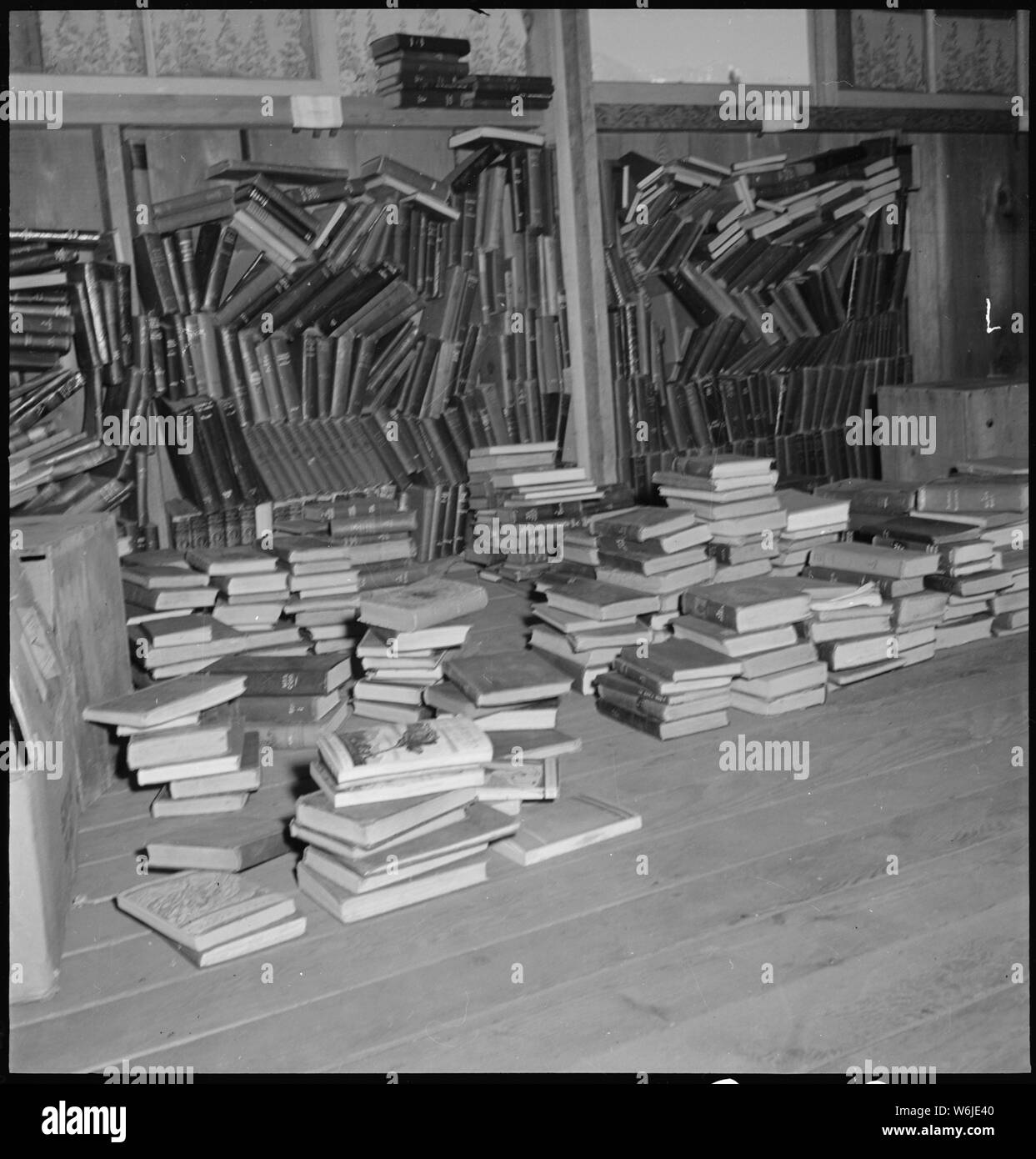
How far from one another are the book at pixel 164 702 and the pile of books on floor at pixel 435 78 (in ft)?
10.7

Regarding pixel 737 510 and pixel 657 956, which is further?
pixel 737 510

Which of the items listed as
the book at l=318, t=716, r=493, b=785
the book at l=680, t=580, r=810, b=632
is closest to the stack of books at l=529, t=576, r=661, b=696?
the book at l=680, t=580, r=810, b=632

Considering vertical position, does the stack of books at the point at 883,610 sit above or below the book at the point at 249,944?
above

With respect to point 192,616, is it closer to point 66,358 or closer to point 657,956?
point 66,358

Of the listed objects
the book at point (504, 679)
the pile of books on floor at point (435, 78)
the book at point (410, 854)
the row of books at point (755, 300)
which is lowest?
the book at point (410, 854)

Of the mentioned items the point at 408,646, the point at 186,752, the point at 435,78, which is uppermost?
the point at 435,78

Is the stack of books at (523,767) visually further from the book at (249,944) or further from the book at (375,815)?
the book at (249,944)

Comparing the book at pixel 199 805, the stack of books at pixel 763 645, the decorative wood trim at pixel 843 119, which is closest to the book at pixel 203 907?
the book at pixel 199 805

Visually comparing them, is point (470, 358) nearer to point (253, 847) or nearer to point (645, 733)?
point (645, 733)

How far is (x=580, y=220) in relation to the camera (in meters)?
5.74

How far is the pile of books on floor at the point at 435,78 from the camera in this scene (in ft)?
17.4

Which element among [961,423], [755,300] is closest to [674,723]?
[961,423]

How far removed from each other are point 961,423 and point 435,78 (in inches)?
103
